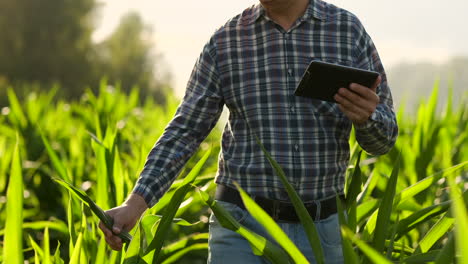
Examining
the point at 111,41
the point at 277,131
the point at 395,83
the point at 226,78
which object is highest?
the point at 226,78

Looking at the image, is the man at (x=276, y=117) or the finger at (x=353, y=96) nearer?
the finger at (x=353, y=96)

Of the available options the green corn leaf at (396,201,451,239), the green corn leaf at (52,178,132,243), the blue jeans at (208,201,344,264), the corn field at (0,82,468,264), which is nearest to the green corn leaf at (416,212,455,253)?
the corn field at (0,82,468,264)

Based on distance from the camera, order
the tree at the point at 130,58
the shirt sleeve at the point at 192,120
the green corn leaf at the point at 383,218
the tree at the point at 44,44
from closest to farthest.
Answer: the green corn leaf at the point at 383,218 < the shirt sleeve at the point at 192,120 < the tree at the point at 44,44 < the tree at the point at 130,58

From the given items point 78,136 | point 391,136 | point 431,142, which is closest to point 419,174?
point 431,142

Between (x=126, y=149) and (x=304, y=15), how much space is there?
2350 mm

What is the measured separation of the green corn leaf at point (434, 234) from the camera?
117 cm

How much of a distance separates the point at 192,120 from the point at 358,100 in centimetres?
46

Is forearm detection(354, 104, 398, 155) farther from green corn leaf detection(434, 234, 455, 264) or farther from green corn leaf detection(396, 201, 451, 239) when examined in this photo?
green corn leaf detection(434, 234, 455, 264)

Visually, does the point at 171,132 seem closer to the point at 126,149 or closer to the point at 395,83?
the point at 126,149

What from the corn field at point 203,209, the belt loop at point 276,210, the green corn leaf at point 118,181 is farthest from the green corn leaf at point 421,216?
the green corn leaf at point 118,181

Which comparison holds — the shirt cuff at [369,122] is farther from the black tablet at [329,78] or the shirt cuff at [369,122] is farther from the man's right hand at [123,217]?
the man's right hand at [123,217]

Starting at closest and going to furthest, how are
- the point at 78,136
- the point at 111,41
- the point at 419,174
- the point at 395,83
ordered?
1. the point at 419,174
2. the point at 78,136
3. the point at 111,41
4. the point at 395,83

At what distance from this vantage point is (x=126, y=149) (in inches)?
150

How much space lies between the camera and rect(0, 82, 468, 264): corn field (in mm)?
1017
